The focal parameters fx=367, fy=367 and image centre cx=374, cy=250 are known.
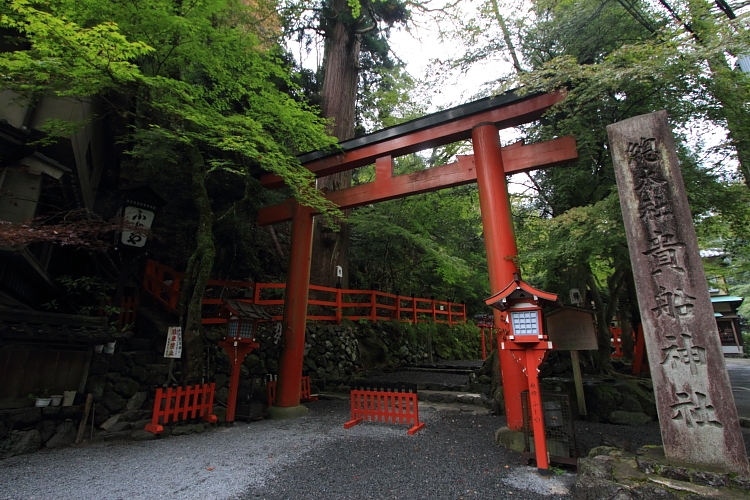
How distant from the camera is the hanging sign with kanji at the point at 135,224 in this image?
671 centimetres

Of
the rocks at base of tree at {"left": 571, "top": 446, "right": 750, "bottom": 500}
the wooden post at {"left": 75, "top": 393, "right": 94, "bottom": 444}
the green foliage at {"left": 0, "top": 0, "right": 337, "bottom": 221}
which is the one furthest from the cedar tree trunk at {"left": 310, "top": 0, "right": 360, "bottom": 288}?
the rocks at base of tree at {"left": 571, "top": 446, "right": 750, "bottom": 500}

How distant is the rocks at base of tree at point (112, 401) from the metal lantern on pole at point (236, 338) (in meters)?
1.67

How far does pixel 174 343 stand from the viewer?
6051 mm

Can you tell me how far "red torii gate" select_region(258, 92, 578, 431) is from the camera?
17.7 feet

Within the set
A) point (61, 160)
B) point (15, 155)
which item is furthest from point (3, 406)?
point (61, 160)

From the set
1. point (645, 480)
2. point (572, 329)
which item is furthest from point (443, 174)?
point (645, 480)

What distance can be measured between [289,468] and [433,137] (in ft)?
17.7

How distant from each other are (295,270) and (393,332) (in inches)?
268

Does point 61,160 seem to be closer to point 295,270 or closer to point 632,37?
point 295,270

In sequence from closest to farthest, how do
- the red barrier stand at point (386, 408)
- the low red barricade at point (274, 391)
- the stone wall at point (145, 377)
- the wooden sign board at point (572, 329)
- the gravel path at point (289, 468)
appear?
1. the gravel path at point (289, 468)
2. the stone wall at point (145, 377)
3. the wooden sign board at point (572, 329)
4. the red barrier stand at point (386, 408)
5. the low red barricade at point (274, 391)

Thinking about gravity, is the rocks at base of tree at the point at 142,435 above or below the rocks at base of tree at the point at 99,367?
below

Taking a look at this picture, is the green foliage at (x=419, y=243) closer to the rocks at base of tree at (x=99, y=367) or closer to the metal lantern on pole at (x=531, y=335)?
the metal lantern on pole at (x=531, y=335)

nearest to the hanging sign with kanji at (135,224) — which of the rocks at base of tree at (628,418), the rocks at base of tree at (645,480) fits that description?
the rocks at base of tree at (645,480)

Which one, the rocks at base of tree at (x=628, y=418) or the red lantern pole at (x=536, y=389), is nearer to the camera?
the red lantern pole at (x=536, y=389)
